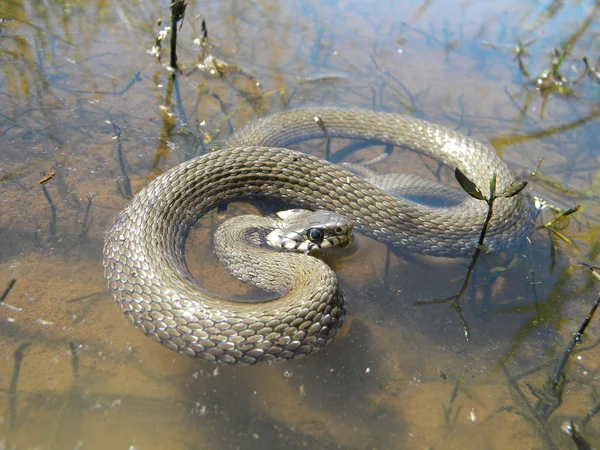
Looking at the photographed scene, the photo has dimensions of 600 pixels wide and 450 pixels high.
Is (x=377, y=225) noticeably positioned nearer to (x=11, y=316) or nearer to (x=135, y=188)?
(x=135, y=188)

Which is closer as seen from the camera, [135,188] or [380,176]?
[135,188]

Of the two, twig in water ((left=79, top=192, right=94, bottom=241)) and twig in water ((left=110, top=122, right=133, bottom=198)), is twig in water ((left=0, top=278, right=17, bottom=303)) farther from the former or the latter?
twig in water ((left=110, top=122, right=133, bottom=198))

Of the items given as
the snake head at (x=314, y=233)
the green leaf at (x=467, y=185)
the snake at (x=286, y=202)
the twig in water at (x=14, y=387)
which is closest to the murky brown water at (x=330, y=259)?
the twig in water at (x=14, y=387)

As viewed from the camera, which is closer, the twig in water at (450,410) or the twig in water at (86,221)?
the twig in water at (450,410)

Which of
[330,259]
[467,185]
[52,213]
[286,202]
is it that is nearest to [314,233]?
[330,259]

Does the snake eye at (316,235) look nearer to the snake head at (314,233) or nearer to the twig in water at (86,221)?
the snake head at (314,233)

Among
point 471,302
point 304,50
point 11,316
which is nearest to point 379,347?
point 471,302

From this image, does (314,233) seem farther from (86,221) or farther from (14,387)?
(14,387)
